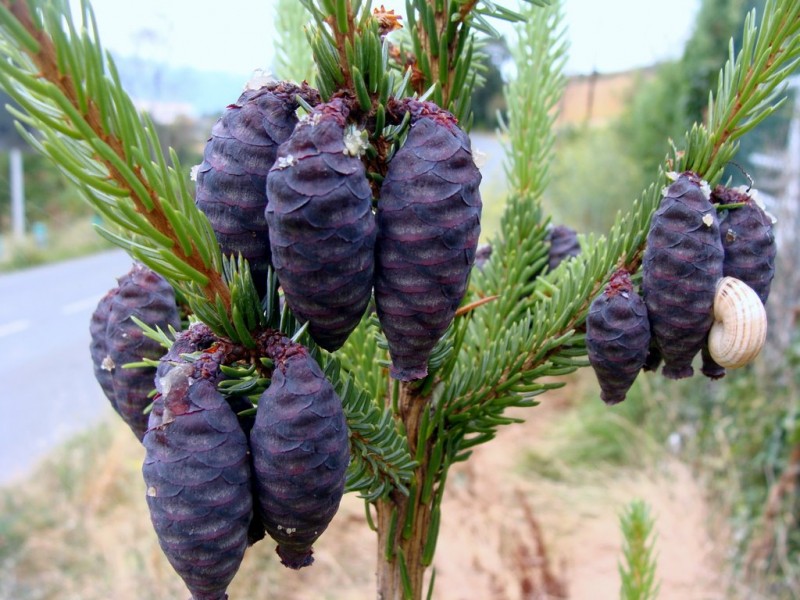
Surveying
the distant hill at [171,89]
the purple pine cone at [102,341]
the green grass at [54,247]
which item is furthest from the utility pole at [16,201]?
the purple pine cone at [102,341]

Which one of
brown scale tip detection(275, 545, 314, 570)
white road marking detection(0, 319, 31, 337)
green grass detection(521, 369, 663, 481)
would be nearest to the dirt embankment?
green grass detection(521, 369, 663, 481)

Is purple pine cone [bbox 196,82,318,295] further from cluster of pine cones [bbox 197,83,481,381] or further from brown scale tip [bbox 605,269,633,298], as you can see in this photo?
brown scale tip [bbox 605,269,633,298]

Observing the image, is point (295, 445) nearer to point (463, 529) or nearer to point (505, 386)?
point (505, 386)

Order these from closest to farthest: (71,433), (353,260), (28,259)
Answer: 1. (353,260)
2. (71,433)
3. (28,259)

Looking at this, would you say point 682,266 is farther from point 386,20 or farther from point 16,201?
point 16,201

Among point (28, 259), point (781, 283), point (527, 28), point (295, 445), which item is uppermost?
point (527, 28)

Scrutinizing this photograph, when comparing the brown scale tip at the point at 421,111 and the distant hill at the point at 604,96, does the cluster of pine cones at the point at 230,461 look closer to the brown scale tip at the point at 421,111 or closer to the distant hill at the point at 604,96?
the brown scale tip at the point at 421,111

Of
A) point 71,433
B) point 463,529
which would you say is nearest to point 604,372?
point 463,529
